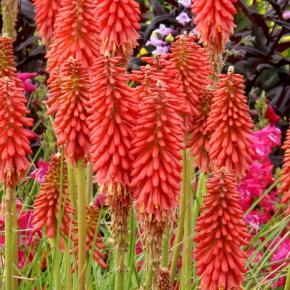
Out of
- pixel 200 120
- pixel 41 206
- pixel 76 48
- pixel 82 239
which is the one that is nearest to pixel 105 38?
pixel 76 48

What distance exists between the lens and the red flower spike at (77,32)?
141 inches

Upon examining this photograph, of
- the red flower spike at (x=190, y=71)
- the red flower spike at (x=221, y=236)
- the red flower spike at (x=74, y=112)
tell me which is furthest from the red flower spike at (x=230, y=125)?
the red flower spike at (x=74, y=112)

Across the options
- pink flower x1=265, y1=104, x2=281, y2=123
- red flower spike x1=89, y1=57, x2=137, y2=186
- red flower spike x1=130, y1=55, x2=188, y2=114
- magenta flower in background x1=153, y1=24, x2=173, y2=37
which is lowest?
red flower spike x1=89, y1=57, x2=137, y2=186

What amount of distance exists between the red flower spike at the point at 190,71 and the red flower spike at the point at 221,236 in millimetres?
620

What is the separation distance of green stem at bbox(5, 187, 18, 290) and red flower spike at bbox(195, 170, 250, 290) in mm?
764

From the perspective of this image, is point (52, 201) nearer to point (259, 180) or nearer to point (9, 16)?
point (259, 180)

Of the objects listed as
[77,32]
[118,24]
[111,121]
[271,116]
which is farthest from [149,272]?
[271,116]

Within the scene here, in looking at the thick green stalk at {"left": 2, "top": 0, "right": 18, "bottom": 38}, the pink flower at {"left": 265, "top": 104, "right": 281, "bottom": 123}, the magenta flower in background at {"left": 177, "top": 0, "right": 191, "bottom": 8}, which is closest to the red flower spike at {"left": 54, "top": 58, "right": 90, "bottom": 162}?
the thick green stalk at {"left": 2, "top": 0, "right": 18, "bottom": 38}

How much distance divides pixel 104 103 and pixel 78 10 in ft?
2.24

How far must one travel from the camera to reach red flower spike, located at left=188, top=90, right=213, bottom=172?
368 centimetres

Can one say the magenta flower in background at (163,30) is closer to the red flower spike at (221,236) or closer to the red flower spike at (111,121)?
the red flower spike at (111,121)

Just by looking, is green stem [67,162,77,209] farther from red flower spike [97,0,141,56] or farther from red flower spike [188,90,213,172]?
red flower spike [97,0,141,56]

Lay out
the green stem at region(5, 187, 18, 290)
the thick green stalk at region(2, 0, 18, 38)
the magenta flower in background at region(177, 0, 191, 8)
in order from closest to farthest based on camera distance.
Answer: the green stem at region(5, 187, 18, 290) → the thick green stalk at region(2, 0, 18, 38) → the magenta flower in background at region(177, 0, 191, 8)

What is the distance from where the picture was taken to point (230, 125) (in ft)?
11.2
